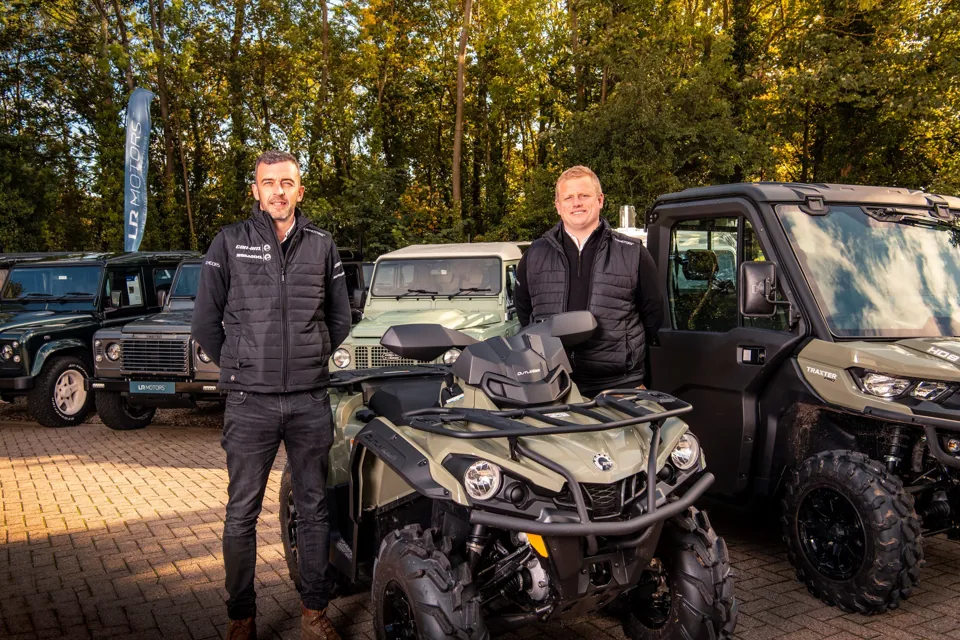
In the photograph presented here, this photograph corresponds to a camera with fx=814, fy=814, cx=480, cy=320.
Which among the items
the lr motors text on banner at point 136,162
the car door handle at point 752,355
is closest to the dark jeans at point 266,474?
the car door handle at point 752,355

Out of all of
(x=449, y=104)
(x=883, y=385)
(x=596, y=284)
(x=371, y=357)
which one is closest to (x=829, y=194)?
(x=883, y=385)

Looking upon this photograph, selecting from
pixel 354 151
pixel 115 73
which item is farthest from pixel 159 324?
pixel 115 73

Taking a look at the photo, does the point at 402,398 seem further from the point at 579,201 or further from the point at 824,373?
the point at 824,373

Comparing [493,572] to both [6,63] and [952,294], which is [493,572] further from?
[6,63]

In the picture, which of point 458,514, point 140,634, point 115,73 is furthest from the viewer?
point 115,73

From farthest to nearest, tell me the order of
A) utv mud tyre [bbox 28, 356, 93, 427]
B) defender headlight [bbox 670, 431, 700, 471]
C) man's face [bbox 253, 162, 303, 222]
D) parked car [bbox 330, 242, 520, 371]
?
utv mud tyre [bbox 28, 356, 93, 427], parked car [bbox 330, 242, 520, 371], man's face [bbox 253, 162, 303, 222], defender headlight [bbox 670, 431, 700, 471]

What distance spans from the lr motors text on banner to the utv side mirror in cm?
1684

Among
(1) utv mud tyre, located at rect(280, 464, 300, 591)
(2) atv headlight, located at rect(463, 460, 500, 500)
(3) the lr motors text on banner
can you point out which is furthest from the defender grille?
(3) the lr motors text on banner

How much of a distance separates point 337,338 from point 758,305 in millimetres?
2237

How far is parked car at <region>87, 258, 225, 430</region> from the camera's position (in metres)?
9.29

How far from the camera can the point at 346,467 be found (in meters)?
4.08

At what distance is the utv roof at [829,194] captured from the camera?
4738mm

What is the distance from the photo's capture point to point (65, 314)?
35.1 feet

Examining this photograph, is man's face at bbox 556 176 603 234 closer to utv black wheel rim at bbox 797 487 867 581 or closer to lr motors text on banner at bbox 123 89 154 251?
utv black wheel rim at bbox 797 487 867 581
